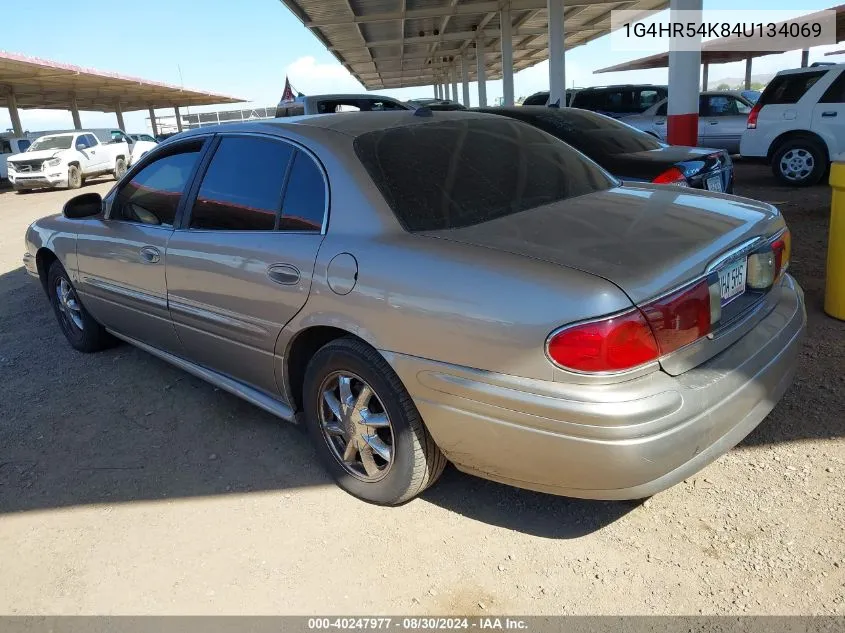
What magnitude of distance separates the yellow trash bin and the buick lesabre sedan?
1584 millimetres

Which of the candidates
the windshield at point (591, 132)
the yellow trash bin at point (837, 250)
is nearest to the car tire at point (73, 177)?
the windshield at point (591, 132)

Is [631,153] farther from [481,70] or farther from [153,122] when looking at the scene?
[153,122]

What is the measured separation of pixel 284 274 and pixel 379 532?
1.12 metres

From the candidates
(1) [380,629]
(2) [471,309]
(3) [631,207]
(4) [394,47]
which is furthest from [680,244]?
(4) [394,47]

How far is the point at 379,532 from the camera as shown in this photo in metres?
2.63

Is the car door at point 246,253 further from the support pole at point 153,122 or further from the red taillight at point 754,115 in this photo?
the support pole at point 153,122

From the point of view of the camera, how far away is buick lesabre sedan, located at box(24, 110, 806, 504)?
205 centimetres

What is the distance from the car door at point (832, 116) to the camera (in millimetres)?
9312

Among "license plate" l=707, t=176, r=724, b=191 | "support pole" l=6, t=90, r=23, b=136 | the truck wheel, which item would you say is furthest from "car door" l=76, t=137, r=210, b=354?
"support pole" l=6, t=90, r=23, b=136

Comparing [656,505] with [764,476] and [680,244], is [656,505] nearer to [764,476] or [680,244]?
[764,476]

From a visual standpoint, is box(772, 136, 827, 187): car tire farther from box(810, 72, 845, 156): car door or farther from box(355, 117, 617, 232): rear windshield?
box(355, 117, 617, 232): rear windshield

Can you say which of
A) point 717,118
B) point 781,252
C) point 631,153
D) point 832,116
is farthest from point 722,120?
point 781,252

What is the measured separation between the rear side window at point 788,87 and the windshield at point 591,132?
4.83 metres

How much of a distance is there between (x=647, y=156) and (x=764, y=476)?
12.3ft
